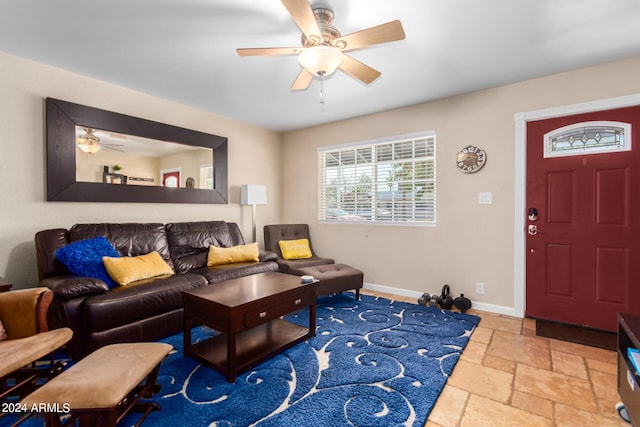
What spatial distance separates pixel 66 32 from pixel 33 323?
85.3 inches

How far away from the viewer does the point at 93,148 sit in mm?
3104

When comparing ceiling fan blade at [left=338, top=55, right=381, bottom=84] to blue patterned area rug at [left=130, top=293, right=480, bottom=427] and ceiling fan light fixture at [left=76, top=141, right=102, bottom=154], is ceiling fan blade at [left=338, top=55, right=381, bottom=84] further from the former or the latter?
ceiling fan light fixture at [left=76, top=141, right=102, bottom=154]

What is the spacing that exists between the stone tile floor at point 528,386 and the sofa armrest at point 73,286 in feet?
8.26

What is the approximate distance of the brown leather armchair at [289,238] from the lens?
3.89 m

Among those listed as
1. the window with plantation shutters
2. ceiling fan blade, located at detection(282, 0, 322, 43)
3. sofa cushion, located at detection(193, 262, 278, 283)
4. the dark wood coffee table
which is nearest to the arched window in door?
the window with plantation shutters

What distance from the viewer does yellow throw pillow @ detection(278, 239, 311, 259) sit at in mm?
4355

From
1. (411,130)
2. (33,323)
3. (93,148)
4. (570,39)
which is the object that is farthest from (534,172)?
(93,148)

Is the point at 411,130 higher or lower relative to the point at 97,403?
higher

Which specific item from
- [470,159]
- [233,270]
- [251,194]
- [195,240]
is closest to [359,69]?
[470,159]

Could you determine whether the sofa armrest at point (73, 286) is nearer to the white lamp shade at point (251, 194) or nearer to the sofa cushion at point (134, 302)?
the sofa cushion at point (134, 302)

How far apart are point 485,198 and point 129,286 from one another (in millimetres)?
3741

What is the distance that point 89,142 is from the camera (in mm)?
3070

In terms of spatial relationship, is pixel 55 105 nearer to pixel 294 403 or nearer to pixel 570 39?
pixel 294 403

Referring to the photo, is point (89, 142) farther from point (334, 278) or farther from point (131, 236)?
point (334, 278)
